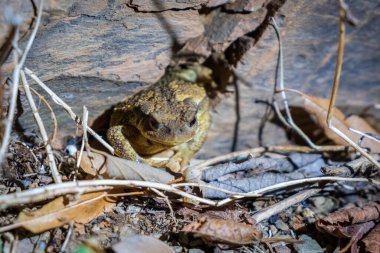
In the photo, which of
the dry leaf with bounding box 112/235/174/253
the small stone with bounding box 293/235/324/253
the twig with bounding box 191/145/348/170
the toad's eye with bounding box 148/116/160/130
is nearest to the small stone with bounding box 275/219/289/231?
the small stone with bounding box 293/235/324/253

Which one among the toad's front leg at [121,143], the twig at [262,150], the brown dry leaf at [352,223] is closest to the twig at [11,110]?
the toad's front leg at [121,143]

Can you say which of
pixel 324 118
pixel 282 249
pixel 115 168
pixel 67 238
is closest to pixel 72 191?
pixel 67 238

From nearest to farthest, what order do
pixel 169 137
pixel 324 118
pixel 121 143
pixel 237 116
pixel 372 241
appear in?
1. pixel 372 241
2. pixel 169 137
3. pixel 121 143
4. pixel 324 118
5. pixel 237 116

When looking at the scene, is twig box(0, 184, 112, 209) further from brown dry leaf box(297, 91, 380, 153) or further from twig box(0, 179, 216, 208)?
brown dry leaf box(297, 91, 380, 153)

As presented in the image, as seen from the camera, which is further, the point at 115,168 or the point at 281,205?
the point at 281,205

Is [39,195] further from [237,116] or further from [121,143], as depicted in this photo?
[237,116]

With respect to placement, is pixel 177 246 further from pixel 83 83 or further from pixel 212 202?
pixel 83 83

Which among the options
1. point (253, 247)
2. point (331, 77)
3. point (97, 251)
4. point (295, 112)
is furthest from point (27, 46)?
point (331, 77)
